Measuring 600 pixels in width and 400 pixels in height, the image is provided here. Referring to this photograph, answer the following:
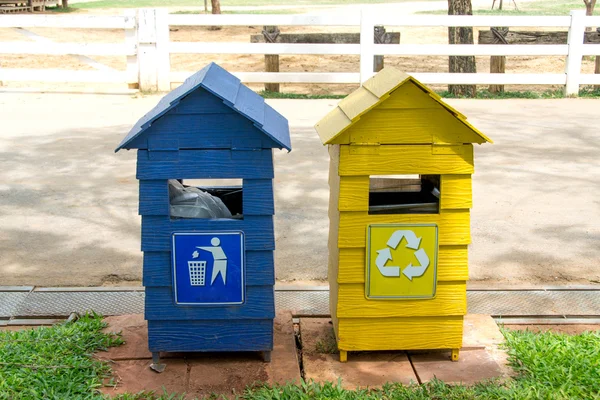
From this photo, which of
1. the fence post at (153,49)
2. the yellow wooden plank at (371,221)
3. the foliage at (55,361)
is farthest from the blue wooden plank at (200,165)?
the fence post at (153,49)

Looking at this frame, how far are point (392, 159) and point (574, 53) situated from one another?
10.5m

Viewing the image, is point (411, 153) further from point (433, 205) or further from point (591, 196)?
point (591, 196)

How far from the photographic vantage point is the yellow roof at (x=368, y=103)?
Result: 3.61 meters

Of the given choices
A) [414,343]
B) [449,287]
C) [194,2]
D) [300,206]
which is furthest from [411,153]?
[194,2]

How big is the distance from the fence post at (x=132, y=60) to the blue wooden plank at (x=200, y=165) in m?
9.65

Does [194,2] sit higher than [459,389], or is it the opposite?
[194,2]

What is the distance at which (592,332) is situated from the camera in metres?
4.26

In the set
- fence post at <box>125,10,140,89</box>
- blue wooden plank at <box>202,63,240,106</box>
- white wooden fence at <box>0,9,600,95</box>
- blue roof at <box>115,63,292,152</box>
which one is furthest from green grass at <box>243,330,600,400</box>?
fence post at <box>125,10,140,89</box>

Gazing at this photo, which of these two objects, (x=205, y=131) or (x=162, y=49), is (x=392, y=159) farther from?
(x=162, y=49)

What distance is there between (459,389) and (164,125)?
6.09 feet

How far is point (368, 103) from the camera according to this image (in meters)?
3.69

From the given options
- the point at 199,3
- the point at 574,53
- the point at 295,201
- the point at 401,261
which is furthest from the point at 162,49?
the point at 199,3

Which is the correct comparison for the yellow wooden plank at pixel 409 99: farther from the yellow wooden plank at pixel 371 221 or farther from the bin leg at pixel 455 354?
the bin leg at pixel 455 354

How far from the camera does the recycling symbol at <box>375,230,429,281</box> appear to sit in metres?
3.81
